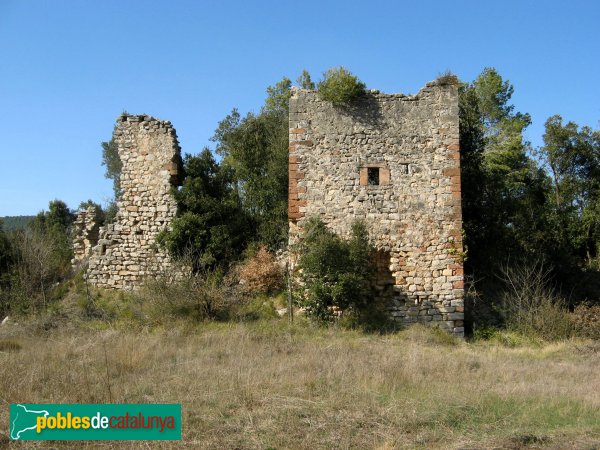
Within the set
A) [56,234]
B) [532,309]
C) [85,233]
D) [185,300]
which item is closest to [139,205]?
[85,233]

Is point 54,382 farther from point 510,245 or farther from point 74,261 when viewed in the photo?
point 510,245

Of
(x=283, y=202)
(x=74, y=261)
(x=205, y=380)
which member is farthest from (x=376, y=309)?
(x=74, y=261)

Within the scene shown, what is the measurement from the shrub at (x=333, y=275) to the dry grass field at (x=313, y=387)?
1.10 metres

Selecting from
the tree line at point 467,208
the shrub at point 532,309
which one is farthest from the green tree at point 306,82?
the shrub at point 532,309

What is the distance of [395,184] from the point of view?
43.6 ft

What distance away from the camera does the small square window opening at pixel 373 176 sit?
13430mm

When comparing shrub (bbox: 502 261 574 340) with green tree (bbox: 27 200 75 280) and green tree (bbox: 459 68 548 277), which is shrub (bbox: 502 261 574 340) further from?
green tree (bbox: 27 200 75 280)

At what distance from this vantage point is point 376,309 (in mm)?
13008

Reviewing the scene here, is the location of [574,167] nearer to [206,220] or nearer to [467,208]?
[467,208]

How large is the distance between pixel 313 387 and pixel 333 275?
4.96 metres

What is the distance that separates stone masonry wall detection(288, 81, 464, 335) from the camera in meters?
13.0

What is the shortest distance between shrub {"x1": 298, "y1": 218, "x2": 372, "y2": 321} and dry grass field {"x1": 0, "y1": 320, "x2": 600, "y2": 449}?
1099mm

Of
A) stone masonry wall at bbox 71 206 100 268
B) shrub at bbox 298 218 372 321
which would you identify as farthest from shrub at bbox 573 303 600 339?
stone masonry wall at bbox 71 206 100 268

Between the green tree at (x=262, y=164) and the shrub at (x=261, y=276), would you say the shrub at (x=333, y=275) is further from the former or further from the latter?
the green tree at (x=262, y=164)
